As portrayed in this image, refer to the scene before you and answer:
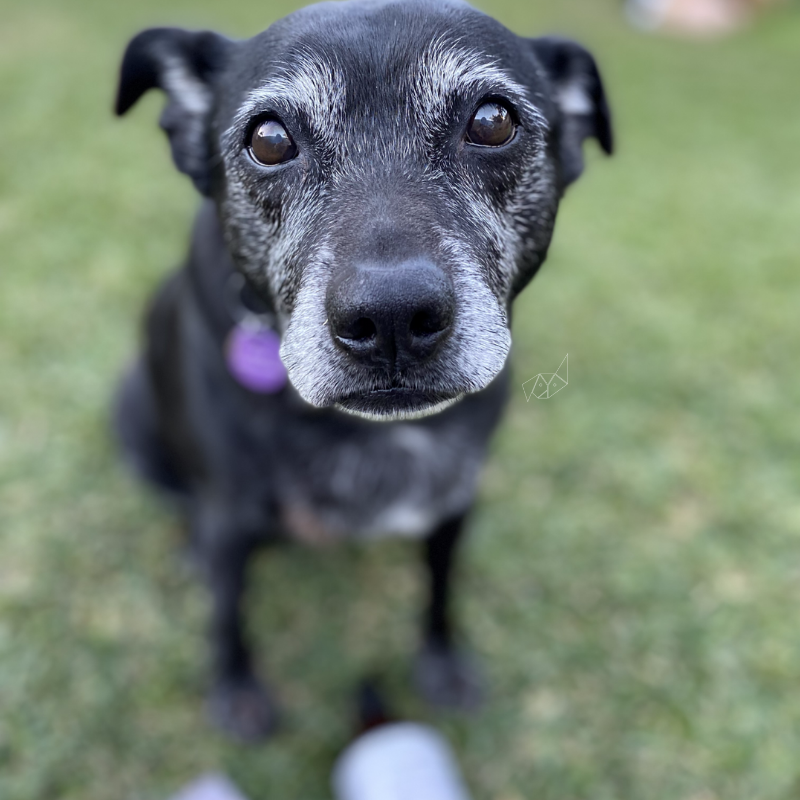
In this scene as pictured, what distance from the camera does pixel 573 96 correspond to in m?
1.92

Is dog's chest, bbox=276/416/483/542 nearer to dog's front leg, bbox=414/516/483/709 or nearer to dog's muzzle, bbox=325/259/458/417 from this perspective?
dog's front leg, bbox=414/516/483/709

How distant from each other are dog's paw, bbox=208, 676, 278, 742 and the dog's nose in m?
1.65

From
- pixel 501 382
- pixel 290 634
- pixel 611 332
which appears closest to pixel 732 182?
pixel 611 332

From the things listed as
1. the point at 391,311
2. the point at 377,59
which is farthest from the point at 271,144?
the point at 391,311

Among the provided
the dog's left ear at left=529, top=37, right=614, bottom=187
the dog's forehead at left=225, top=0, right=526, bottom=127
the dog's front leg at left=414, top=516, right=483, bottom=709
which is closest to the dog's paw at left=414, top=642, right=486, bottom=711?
the dog's front leg at left=414, top=516, right=483, bottom=709

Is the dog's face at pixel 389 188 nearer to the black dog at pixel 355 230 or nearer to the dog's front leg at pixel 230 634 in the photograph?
the black dog at pixel 355 230

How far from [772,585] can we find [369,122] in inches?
103

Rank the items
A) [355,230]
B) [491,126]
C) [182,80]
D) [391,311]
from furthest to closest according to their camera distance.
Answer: [182,80], [491,126], [355,230], [391,311]

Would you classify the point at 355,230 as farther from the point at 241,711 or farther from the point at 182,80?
the point at 241,711

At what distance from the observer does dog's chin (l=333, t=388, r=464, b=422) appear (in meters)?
1.52

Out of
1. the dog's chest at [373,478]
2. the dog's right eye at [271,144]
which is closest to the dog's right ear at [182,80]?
the dog's right eye at [271,144]

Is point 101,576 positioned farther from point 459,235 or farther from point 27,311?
point 459,235

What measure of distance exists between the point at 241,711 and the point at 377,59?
85.0 inches

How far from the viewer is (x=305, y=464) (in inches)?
84.1
